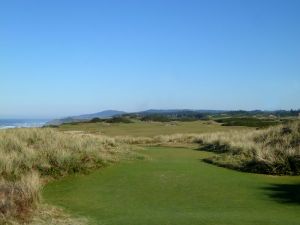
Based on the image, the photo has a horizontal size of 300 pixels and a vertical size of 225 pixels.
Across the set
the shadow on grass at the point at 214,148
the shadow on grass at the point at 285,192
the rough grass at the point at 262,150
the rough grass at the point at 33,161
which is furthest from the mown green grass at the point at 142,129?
the shadow on grass at the point at 285,192

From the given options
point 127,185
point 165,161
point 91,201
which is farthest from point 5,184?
point 165,161

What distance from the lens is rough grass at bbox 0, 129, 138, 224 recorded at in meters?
10.2

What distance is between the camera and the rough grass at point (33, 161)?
1020cm

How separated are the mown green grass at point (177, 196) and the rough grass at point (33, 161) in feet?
2.56

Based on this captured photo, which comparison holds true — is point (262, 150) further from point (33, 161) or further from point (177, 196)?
point (33, 161)

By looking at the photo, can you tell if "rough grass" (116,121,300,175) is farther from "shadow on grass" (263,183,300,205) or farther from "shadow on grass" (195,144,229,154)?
"shadow on grass" (263,183,300,205)

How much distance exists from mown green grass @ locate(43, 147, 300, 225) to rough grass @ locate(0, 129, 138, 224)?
30.8 inches

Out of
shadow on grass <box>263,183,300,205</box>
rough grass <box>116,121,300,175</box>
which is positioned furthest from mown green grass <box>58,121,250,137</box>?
shadow on grass <box>263,183,300,205</box>

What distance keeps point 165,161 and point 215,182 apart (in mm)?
5300

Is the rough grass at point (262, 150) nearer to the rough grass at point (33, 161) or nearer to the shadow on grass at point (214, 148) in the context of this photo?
the shadow on grass at point (214, 148)

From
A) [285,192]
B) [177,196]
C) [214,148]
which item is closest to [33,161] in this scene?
[177,196]

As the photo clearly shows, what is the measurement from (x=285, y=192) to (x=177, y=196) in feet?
10.4

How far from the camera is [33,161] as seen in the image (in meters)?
16.6

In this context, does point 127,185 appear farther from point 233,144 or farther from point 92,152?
point 233,144
